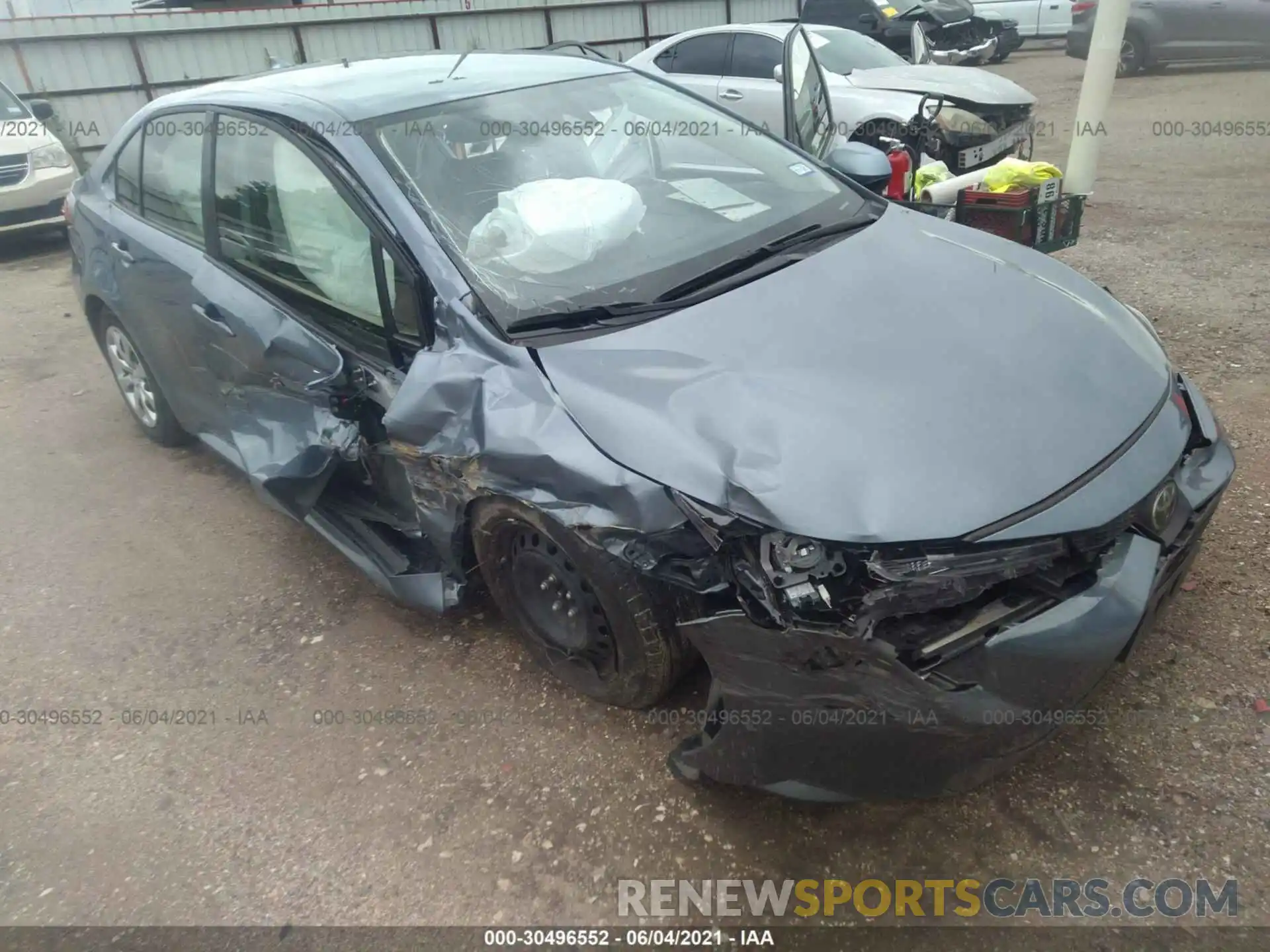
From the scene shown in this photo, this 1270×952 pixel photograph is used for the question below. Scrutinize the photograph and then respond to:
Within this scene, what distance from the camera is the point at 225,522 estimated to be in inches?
149

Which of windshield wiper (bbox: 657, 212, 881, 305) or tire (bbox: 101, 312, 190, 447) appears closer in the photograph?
windshield wiper (bbox: 657, 212, 881, 305)

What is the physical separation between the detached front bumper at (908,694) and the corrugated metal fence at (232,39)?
31.5 feet

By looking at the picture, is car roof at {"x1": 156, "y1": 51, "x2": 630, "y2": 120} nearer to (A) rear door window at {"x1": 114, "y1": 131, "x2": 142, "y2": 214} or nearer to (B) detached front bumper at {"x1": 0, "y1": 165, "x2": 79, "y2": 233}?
(A) rear door window at {"x1": 114, "y1": 131, "x2": 142, "y2": 214}

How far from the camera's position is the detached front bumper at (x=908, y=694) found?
176 cm

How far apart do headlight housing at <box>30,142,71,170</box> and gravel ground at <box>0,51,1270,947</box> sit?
594 cm

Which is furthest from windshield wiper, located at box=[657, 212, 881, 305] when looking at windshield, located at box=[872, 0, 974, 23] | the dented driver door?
windshield, located at box=[872, 0, 974, 23]

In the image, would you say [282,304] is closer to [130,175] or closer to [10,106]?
[130,175]

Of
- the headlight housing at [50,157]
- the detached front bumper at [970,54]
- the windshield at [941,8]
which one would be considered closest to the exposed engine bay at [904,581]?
the headlight housing at [50,157]

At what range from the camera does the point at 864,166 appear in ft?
11.1

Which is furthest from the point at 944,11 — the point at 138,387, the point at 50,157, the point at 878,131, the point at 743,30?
the point at 138,387

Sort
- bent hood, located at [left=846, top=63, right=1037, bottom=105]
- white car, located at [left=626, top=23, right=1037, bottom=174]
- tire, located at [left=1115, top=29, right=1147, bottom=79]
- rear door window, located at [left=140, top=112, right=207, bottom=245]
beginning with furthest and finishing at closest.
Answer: tire, located at [left=1115, top=29, right=1147, bottom=79] → bent hood, located at [left=846, top=63, right=1037, bottom=105] → white car, located at [left=626, top=23, right=1037, bottom=174] → rear door window, located at [left=140, top=112, right=207, bottom=245]

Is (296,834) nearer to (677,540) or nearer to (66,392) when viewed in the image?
(677,540)

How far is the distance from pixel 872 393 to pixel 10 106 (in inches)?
386

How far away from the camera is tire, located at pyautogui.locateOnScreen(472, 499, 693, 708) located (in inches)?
86.0
